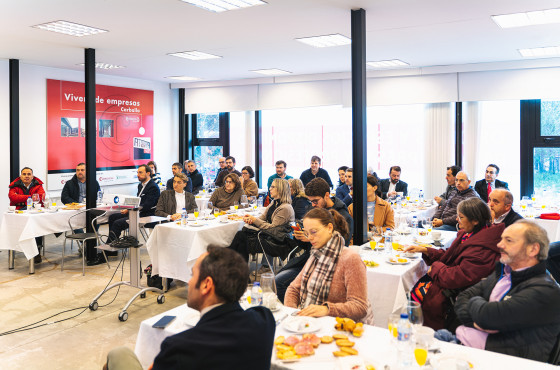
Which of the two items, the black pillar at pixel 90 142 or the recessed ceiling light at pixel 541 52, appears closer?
the black pillar at pixel 90 142

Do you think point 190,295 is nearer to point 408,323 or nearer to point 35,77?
point 408,323

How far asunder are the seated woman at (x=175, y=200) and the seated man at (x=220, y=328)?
4.97m

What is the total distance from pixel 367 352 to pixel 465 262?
152 centimetres

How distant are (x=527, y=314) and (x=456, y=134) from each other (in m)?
7.87

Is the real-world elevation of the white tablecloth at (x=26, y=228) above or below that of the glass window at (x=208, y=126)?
below

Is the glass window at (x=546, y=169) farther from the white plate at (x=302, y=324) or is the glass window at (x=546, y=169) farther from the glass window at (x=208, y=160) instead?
the white plate at (x=302, y=324)

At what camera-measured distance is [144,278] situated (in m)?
6.56

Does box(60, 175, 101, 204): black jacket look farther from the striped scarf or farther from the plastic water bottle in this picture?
the plastic water bottle

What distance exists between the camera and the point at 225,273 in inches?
74.1

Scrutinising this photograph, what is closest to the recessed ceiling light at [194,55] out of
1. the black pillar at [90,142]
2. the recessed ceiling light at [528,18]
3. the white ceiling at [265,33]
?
the white ceiling at [265,33]

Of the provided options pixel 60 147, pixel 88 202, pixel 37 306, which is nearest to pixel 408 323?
pixel 37 306

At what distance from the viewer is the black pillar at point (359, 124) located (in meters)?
5.46

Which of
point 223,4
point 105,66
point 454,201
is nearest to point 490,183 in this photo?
point 454,201

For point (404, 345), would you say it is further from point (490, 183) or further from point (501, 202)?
point (490, 183)
